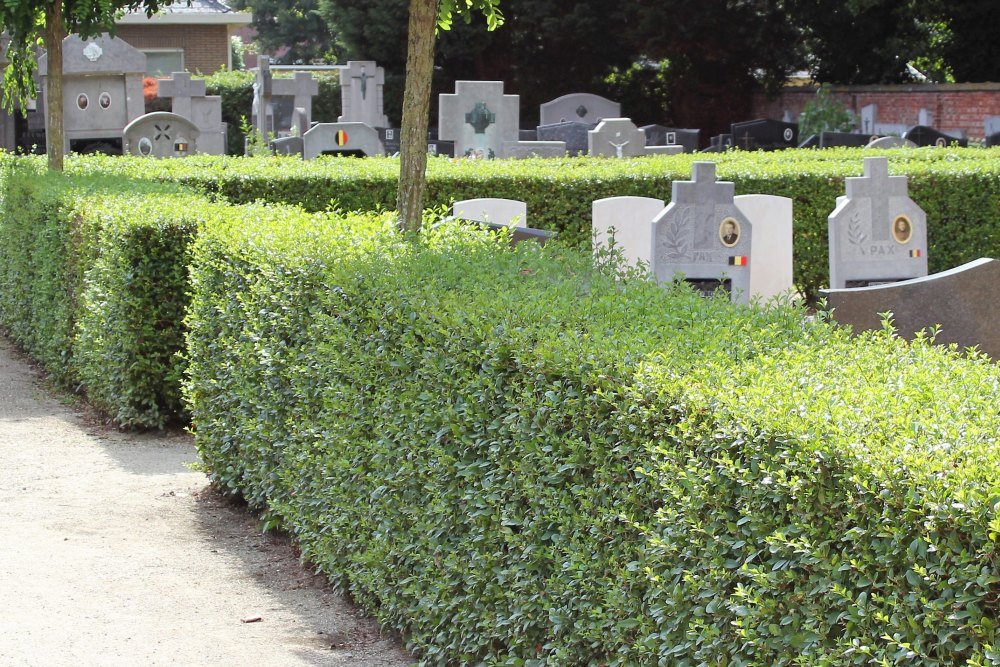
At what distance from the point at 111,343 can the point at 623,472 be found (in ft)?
17.4

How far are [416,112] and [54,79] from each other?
20.1ft

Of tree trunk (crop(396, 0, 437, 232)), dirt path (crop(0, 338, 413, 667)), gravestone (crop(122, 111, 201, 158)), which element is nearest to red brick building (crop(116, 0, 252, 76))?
gravestone (crop(122, 111, 201, 158))

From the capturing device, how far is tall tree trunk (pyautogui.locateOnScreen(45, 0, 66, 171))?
1081cm

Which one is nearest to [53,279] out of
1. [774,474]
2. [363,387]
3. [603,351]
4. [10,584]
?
[10,584]

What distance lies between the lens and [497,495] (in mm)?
3602

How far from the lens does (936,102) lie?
26484mm

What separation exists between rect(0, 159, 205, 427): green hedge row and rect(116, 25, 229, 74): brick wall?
30420 mm

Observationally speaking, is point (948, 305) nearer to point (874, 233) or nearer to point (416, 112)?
point (416, 112)

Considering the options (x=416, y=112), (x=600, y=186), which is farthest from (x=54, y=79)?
(x=416, y=112)

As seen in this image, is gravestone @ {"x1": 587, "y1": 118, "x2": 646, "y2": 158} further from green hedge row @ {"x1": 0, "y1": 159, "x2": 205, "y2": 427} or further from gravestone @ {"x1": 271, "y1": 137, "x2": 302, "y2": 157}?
green hedge row @ {"x1": 0, "y1": 159, "x2": 205, "y2": 427}

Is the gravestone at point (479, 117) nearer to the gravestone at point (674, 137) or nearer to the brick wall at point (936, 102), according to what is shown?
the gravestone at point (674, 137)

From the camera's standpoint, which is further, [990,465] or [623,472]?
[623,472]

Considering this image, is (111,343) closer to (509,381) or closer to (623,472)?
(509,381)

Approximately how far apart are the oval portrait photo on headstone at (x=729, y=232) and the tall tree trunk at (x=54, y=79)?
5998 millimetres
